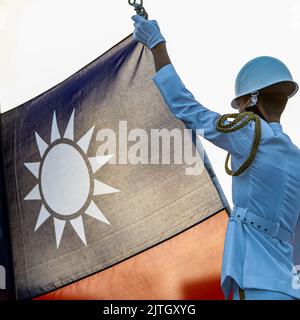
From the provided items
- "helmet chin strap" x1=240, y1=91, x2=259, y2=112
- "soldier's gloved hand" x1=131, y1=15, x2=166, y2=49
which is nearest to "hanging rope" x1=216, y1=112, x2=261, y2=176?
"helmet chin strap" x1=240, y1=91, x2=259, y2=112

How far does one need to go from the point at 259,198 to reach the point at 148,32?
1.10 m

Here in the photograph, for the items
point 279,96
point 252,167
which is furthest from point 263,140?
point 279,96

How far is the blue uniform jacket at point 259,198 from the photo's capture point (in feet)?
12.5

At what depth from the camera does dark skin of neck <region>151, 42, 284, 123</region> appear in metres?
4.07

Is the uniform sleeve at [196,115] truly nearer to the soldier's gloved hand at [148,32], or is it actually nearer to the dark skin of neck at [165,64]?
the dark skin of neck at [165,64]

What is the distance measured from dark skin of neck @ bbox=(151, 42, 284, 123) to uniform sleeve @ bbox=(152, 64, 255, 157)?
1.9 inches

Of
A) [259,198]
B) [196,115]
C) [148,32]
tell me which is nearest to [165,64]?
[148,32]

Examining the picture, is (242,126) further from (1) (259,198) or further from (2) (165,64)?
(2) (165,64)

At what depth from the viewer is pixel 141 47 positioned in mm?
6480

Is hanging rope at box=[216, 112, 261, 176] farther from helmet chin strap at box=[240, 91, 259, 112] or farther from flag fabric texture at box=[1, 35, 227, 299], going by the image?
flag fabric texture at box=[1, 35, 227, 299]

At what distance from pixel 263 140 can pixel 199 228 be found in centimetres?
264

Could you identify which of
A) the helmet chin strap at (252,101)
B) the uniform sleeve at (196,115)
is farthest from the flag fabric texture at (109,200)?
the uniform sleeve at (196,115)

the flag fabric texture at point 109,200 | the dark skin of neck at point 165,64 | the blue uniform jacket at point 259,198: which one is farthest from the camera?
the flag fabric texture at point 109,200

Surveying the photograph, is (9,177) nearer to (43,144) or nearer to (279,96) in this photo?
(43,144)
